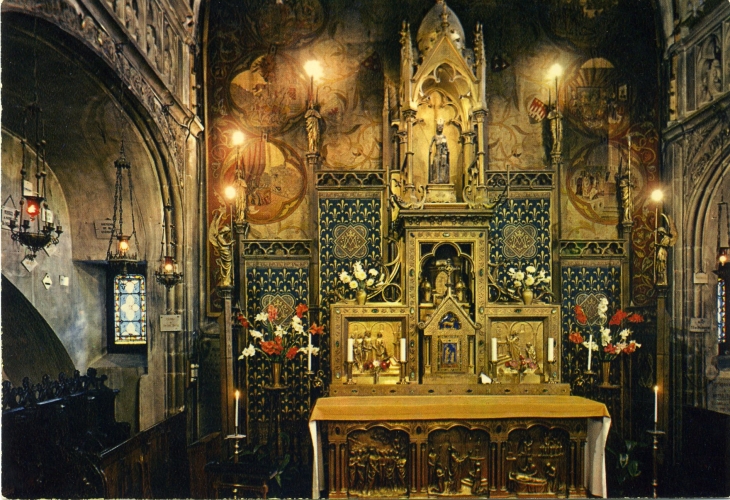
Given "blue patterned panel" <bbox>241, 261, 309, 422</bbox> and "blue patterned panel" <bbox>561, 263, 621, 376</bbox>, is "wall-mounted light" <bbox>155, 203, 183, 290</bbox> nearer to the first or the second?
"blue patterned panel" <bbox>241, 261, 309, 422</bbox>

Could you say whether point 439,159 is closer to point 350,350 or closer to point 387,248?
point 387,248

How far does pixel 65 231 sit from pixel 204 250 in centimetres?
206

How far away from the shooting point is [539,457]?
23.8 feet

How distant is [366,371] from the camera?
8.19 m

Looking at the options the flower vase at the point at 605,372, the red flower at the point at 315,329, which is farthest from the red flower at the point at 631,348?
the red flower at the point at 315,329

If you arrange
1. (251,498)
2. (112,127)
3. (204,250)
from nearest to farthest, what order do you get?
1. (251,498)
2. (112,127)
3. (204,250)

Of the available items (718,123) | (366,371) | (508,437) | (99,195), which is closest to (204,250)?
(99,195)

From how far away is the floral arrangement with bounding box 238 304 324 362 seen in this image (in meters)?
8.64

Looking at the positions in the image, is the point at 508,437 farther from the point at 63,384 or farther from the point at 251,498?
the point at 63,384

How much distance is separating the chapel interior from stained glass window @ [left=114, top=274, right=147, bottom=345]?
0.17 ft

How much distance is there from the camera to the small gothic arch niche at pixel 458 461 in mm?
7184

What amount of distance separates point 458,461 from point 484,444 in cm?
37

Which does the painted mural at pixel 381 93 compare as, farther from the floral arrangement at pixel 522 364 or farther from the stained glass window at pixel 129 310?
the floral arrangement at pixel 522 364

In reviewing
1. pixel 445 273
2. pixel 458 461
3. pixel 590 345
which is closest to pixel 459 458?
pixel 458 461
